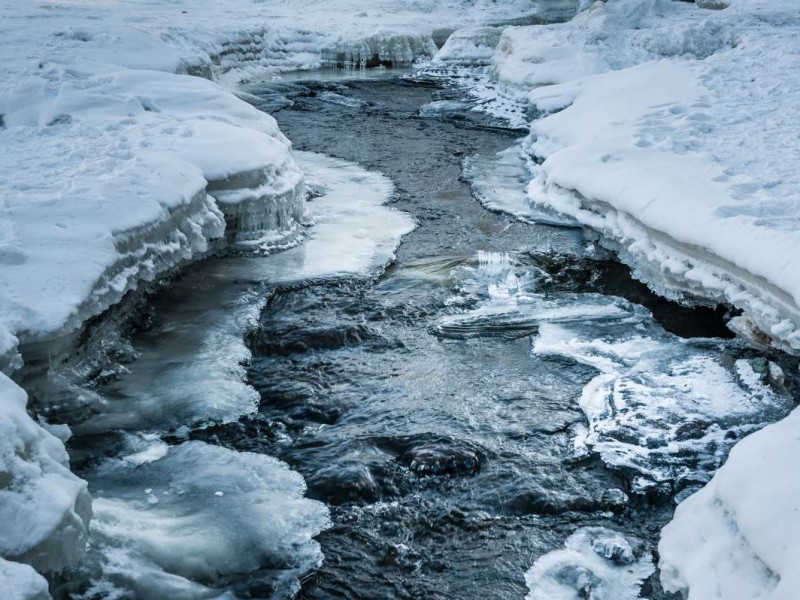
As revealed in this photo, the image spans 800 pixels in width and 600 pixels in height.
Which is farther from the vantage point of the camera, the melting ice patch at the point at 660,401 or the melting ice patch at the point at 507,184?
the melting ice patch at the point at 507,184

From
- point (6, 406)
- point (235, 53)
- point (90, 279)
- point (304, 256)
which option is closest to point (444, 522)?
point (6, 406)

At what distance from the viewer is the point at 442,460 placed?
4.38 m

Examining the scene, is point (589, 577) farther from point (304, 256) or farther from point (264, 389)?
point (304, 256)

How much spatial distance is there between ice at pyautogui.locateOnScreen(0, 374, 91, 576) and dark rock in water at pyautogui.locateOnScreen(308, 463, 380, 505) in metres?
1.24

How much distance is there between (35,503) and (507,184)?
23.6 ft

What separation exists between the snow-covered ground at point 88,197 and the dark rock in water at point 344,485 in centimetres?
15

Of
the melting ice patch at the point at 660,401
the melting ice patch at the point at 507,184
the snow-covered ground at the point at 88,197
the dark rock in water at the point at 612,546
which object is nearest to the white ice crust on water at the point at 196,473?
the snow-covered ground at the point at 88,197

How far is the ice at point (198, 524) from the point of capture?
3494mm

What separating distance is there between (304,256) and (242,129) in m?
1.48

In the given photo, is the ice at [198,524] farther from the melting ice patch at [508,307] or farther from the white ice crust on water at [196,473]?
the melting ice patch at [508,307]

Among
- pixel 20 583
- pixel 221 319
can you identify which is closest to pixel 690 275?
pixel 221 319

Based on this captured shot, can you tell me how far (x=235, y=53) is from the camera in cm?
1784

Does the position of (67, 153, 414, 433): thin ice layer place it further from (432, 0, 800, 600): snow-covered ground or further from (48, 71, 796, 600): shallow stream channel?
(432, 0, 800, 600): snow-covered ground

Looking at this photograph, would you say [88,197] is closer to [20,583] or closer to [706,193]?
[20,583]
